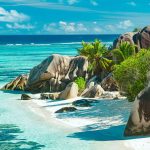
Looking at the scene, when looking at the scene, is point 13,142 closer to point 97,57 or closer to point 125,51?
point 125,51

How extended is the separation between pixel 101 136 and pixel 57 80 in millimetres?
22984

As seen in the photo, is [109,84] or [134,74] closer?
[134,74]

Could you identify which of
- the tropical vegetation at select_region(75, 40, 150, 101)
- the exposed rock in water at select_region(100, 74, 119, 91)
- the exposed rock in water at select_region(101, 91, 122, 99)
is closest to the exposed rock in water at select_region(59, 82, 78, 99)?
the tropical vegetation at select_region(75, 40, 150, 101)

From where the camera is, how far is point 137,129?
90.1 ft

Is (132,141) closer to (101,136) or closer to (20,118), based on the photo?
(101,136)

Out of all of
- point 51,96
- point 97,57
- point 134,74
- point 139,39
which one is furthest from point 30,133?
point 139,39

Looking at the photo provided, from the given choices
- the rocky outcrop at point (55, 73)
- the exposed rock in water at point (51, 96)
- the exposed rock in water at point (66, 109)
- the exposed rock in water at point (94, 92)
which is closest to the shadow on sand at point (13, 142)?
the exposed rock in water at point (66, 109)

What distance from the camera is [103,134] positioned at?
2892 cm

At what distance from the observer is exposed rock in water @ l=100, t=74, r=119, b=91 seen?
46794mm

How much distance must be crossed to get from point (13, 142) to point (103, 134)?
5788 millimetres

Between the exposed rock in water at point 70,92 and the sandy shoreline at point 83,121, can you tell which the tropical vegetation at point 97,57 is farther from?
the sandy shoreline at point 83,121

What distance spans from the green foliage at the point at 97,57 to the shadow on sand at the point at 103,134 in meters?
20.3

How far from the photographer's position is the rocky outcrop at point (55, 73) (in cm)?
5097

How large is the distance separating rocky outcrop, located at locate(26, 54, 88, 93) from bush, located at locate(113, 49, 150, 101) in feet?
45.9
